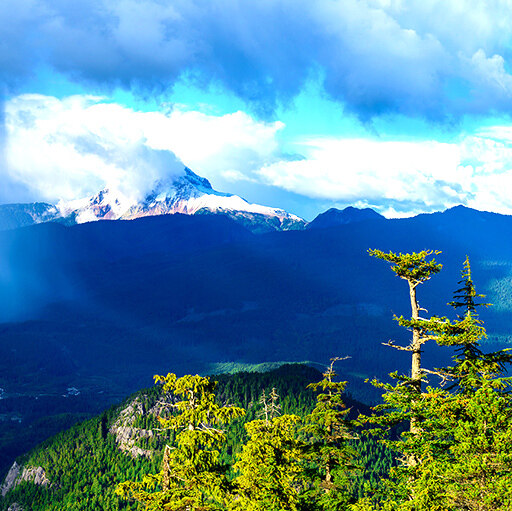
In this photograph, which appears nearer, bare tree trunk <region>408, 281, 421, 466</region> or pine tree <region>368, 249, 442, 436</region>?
pine tree <region>368, 249, 442, 436</region>

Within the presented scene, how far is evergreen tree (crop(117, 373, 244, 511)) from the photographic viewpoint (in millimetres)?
27047

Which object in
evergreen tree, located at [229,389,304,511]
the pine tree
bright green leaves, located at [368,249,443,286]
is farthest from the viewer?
bright green leaves, located at [368,249,443,286]

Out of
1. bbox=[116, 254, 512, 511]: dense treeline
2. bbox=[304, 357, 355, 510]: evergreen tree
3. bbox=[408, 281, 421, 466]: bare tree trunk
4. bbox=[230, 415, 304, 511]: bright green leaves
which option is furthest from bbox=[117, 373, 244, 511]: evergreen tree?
bbox=[304, 357, 355, 510]: evergreen tree

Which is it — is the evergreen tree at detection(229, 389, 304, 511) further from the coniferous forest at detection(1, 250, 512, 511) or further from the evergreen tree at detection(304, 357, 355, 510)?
the evergreen tree at detection(304, 357, 355, 510)

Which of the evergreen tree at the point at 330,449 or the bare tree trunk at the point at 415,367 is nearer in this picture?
the bare tree trunk at the point at 415,367

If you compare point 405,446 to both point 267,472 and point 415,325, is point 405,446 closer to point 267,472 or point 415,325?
point 415,325

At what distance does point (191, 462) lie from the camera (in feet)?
92.2

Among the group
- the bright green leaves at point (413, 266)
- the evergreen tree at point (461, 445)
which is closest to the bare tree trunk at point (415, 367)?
the evergreen tree at point (461, 445)

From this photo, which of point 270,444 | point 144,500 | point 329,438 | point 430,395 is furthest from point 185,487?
point 329,438

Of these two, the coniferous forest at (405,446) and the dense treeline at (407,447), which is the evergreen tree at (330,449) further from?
the dense treeline at (407,447)

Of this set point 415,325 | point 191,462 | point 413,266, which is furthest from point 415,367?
point 191,462

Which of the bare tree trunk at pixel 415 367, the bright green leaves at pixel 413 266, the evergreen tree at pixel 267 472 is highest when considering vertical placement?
the bright green leaves at pixel 413 266

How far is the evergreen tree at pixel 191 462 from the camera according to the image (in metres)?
27.0

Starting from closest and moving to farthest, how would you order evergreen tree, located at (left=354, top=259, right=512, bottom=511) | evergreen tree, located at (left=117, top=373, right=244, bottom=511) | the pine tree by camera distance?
evergreen tree, located at (left=117, top=373, right=244, bottom=511), evergreen tree, located at (left=354, top=259, right=512, bottom=511), the pine tree
